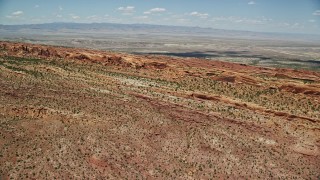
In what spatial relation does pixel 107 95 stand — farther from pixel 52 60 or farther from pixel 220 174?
pixel 52 60

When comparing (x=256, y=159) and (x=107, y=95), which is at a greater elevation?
(x=107, y=95)

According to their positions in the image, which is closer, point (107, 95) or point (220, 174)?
point (220, 174)

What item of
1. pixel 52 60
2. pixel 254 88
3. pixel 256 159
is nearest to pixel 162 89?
pixel 254 88

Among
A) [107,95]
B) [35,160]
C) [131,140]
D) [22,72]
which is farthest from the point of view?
[22,72]

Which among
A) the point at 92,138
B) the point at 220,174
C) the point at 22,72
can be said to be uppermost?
the point at 22,72

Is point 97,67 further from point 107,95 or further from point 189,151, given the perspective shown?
point 189,151

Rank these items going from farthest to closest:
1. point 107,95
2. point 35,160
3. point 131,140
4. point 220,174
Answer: point 107,95
point 131,140
point 220,174
point 35,160

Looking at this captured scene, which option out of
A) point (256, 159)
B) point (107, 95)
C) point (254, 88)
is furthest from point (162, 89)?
point (256, 159)
